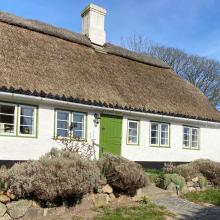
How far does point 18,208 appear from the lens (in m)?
8.60

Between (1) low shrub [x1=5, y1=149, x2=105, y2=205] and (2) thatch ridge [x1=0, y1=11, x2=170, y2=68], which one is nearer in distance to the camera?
(1) low shrub [x1=5, y1=149, x2=105, y2=205]

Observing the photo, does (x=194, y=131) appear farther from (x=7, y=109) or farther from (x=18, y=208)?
(x=18, y=208)

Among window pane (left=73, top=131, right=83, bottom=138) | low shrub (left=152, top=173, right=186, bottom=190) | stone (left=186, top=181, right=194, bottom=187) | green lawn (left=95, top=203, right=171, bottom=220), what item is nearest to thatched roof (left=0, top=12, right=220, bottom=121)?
window pane (left=73, top=131, right=83, bottom=138)

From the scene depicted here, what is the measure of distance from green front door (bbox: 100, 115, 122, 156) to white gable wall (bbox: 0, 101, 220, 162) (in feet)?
0.81

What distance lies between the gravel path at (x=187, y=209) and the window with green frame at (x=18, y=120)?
5314mm

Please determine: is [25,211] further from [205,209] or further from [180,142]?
[180,142]

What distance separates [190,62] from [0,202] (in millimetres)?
36858

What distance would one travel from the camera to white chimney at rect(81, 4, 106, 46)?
69.3 feet

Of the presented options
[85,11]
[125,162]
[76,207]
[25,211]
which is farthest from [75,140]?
[85,11]

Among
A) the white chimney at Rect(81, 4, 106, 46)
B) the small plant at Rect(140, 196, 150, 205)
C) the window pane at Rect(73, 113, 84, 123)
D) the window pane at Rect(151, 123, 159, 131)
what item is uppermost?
the white chimney at Rect(81, 4, 106, 46)

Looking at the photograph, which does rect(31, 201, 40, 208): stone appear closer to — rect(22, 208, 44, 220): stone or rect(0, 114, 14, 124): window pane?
rect(22, 208, 44, 220): stone

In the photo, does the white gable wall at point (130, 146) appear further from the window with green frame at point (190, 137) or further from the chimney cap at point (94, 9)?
the chimney cap at point (94, 9)

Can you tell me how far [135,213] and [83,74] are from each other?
27.6ft

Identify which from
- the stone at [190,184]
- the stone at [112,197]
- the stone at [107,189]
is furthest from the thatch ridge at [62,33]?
the stone at [112,197]
